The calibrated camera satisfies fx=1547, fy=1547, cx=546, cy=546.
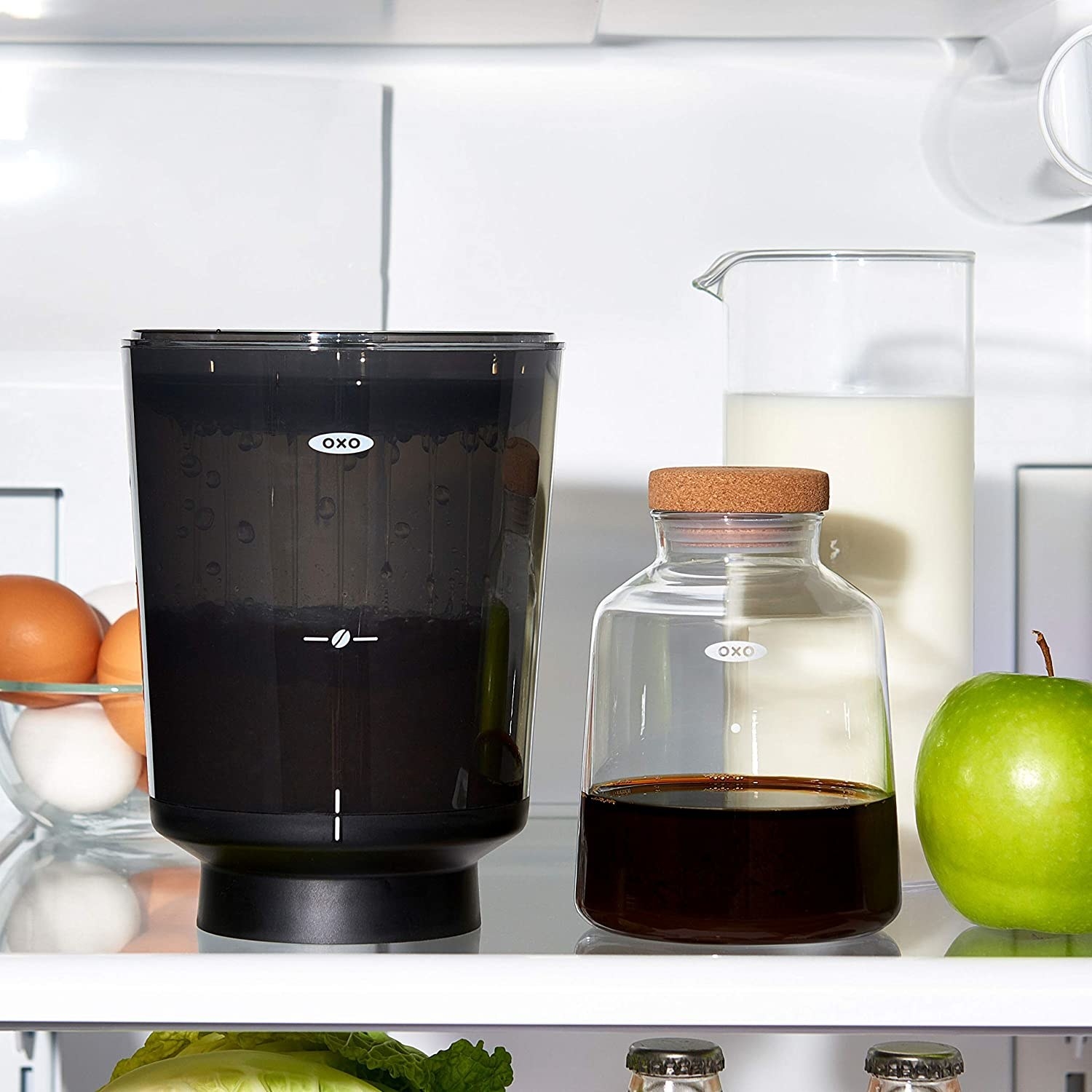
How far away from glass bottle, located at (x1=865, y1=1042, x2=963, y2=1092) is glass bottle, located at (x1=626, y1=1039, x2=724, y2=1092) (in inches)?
2.6

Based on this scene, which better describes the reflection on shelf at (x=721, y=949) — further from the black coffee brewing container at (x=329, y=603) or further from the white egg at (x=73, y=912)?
the white egg at (x=73, y=912)

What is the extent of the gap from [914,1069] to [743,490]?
249 millimetres

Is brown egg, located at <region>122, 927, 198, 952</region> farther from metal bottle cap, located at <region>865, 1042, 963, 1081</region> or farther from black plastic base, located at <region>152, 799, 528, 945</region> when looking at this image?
metal bottle cap, located at <region>865, 1042, 963, 1081</region>

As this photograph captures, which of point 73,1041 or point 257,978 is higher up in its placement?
point 257,978

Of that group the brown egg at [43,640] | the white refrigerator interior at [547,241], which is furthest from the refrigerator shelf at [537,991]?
the white refrigerator interior at [547,241]

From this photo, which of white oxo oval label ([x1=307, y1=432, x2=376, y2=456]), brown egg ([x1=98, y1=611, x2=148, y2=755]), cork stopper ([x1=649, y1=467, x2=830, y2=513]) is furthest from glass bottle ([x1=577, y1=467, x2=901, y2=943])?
brown egg ([x1=98, y1=611, x2=148, y2=755])

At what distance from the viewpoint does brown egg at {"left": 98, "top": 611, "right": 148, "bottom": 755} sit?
746 millimetres

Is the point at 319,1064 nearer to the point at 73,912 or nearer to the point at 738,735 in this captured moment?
the point at 73,912

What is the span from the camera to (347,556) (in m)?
0.57

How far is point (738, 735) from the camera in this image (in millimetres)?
669

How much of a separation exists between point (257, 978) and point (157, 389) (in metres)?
0.22

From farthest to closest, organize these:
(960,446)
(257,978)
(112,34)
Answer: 1. (112,34)
2. (960,446)
3. (257,978)

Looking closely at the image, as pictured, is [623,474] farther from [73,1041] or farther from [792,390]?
[73,1041]

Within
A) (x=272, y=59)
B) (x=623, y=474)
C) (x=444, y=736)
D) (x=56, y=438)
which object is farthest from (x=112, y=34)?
(x=444, y=736)
